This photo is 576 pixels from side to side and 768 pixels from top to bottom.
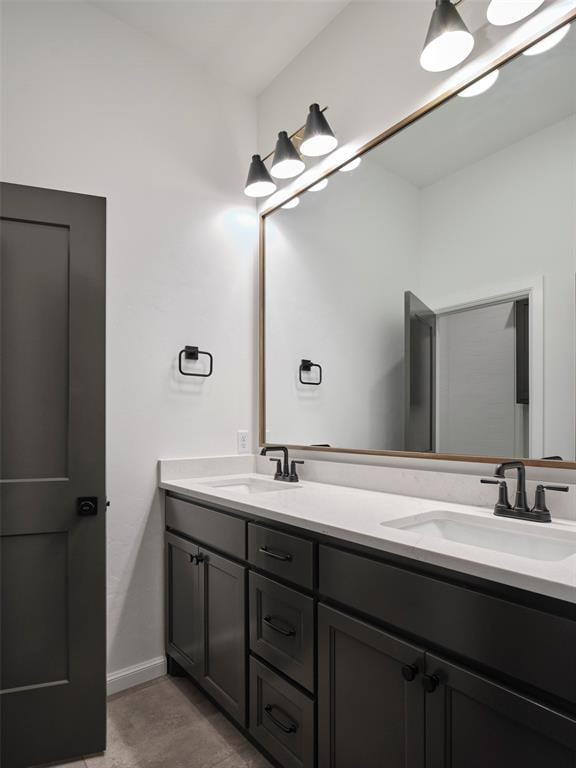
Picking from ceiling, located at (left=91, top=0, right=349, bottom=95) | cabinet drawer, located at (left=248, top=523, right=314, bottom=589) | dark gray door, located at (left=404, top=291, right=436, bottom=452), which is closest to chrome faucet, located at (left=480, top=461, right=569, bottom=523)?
dark gray door, located at (left=404, top=291, right=436, bottom=452)

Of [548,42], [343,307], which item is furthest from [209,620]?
[548,42]

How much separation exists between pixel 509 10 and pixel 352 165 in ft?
2.65

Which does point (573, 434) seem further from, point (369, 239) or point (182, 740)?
point (182, 740)

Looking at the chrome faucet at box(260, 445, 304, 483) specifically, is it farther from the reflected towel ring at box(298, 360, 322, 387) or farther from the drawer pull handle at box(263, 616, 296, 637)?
the drawer pull handle at box(263, 616, 296, 637)

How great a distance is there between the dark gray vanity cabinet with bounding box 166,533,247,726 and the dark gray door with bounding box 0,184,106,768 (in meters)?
0.37

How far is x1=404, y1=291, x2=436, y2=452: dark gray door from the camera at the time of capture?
5.76 ft

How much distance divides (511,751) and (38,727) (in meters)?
1.57

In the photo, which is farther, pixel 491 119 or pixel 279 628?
pixel 491 119

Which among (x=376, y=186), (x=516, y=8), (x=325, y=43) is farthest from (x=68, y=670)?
(x=325, y=43)

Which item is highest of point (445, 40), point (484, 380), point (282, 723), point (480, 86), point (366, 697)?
point (445, 40)

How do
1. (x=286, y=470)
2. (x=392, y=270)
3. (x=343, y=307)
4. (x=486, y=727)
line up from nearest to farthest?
(x=486, y=727)
(x=392, y=270)
(x=343, y=307)
(x=286, y=470)

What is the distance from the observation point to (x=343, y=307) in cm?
217

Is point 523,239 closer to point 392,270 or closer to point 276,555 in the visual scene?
point 392,270

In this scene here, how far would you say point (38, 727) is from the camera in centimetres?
165
